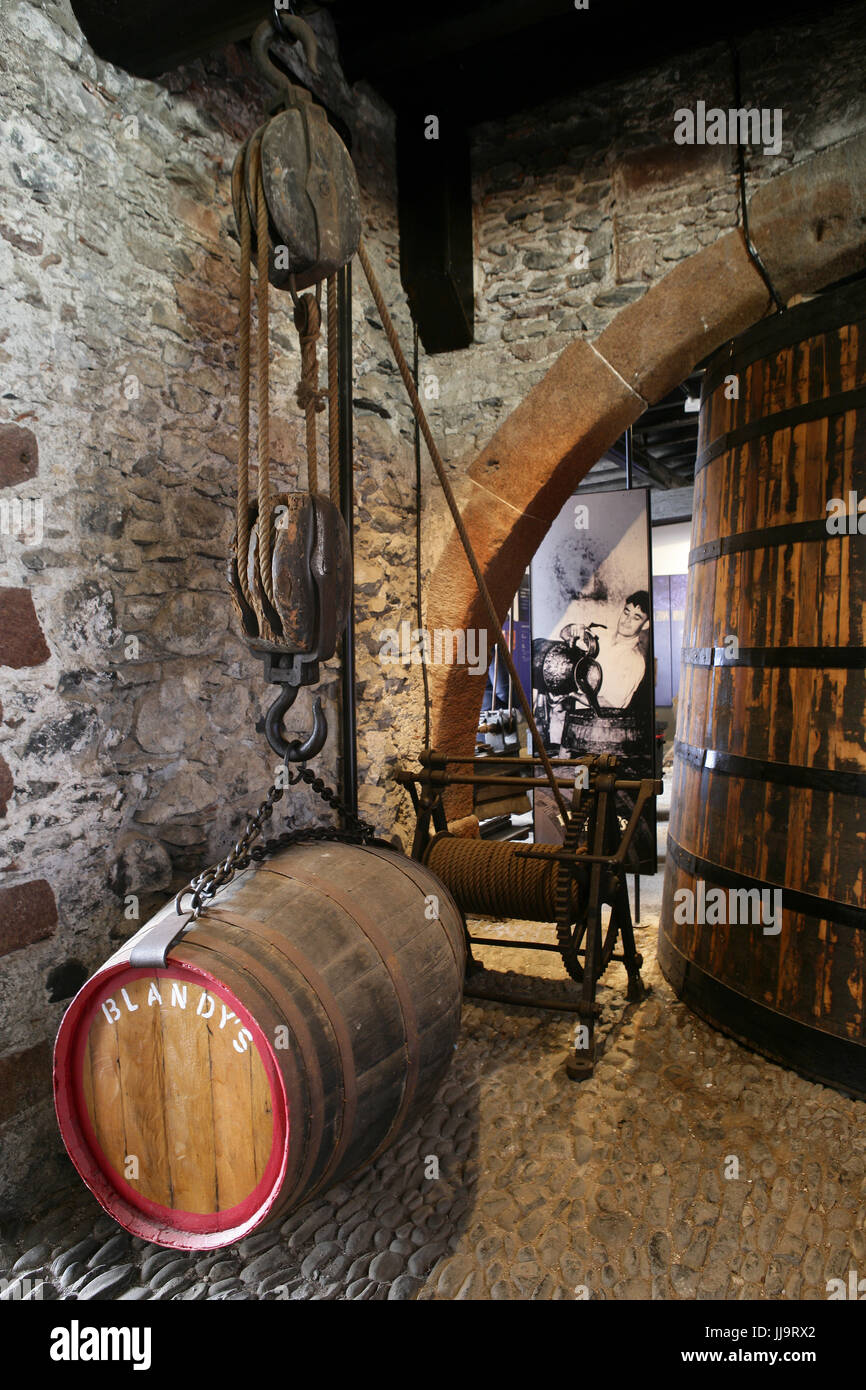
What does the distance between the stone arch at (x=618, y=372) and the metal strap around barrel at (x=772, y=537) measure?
842mm

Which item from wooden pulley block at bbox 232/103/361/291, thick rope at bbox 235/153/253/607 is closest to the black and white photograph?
wooden pulley block at bbox 232/103/361/291

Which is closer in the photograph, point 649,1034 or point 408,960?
point 408,960

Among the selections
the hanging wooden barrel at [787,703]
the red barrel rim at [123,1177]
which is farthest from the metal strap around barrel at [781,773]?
the red barrel rim at [123,1177]

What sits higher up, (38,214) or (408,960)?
(38,214)

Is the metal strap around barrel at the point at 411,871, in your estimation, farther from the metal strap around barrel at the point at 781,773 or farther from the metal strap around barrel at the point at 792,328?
the metal strap around barrel at the point at 792,328

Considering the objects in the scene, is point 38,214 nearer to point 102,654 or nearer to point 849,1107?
point 102,654

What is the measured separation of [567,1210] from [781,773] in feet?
4.41

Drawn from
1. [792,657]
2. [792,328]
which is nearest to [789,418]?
[792,328]

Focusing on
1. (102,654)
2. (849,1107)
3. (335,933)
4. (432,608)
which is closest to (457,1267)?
(335,933)

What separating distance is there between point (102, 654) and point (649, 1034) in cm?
215

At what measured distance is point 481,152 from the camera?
3604mm

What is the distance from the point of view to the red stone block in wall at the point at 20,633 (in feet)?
6.59

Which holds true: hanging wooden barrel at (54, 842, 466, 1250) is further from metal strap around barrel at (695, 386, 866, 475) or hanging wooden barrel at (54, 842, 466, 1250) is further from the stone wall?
metal strap around barrel at (695, 386, 866, 475)

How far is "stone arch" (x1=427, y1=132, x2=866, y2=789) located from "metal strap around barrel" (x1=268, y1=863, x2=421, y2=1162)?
1950 millimetres
